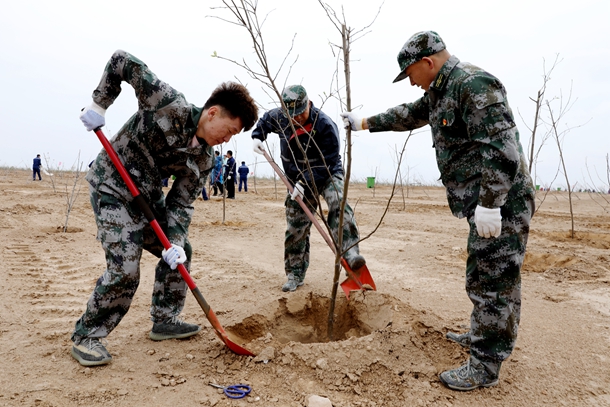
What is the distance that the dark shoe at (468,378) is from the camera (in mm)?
2350

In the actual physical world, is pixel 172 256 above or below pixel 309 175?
below

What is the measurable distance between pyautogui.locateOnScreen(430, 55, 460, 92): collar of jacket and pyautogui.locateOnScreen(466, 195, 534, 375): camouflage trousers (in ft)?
2.36

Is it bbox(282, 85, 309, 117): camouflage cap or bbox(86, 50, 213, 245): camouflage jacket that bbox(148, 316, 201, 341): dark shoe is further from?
bbox(282, 85, 309, 117): camouflage cap

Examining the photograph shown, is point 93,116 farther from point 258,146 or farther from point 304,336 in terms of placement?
point 304,336

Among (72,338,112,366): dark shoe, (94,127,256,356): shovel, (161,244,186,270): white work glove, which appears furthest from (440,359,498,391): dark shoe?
(72,338,112,366): dark shoe

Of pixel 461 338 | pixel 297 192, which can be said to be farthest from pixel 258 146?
pixel 461 338

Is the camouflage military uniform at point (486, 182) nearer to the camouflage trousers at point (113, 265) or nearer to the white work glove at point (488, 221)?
the white work glove at point (488, 221)

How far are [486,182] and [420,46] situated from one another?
2.76 feet

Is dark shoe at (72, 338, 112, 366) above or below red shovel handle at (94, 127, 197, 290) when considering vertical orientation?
below

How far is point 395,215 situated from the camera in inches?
443

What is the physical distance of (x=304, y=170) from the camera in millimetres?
3902

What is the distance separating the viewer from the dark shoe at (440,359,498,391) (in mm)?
2350

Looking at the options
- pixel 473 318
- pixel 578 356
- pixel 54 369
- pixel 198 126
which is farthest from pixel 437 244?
pixel 54 369

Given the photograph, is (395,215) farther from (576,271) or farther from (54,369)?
(54,369)
